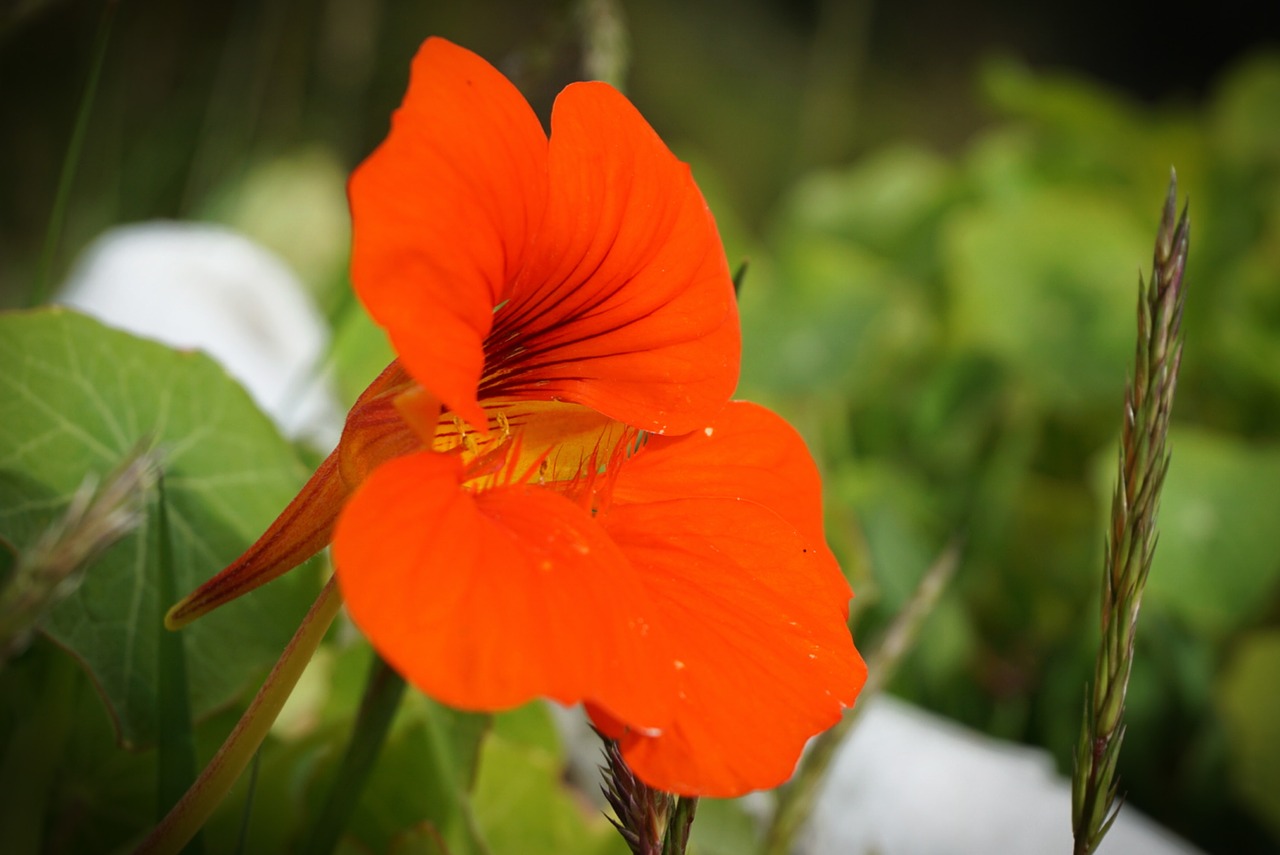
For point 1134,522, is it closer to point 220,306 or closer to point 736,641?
point 736,641

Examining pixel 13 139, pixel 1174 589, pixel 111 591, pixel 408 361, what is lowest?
pixel 13 139

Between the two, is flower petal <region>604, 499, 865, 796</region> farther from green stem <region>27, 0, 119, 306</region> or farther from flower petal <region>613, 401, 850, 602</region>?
green stem <region>27, 0, 119, 306</region>

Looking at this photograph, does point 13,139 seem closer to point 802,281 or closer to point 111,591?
point 802,281

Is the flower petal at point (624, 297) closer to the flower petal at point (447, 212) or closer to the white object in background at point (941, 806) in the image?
the flower petal at point (447, 212)

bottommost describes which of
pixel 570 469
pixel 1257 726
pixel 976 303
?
pixel 1257 726

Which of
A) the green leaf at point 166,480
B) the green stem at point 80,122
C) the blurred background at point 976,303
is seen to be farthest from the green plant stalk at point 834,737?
the green stem at point 80,122

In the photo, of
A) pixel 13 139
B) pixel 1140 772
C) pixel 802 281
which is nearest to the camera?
pixel 1140 772

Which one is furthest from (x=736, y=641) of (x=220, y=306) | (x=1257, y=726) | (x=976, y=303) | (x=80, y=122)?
(x=976, y=303)

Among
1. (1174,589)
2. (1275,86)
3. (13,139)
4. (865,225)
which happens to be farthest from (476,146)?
(13,139)
